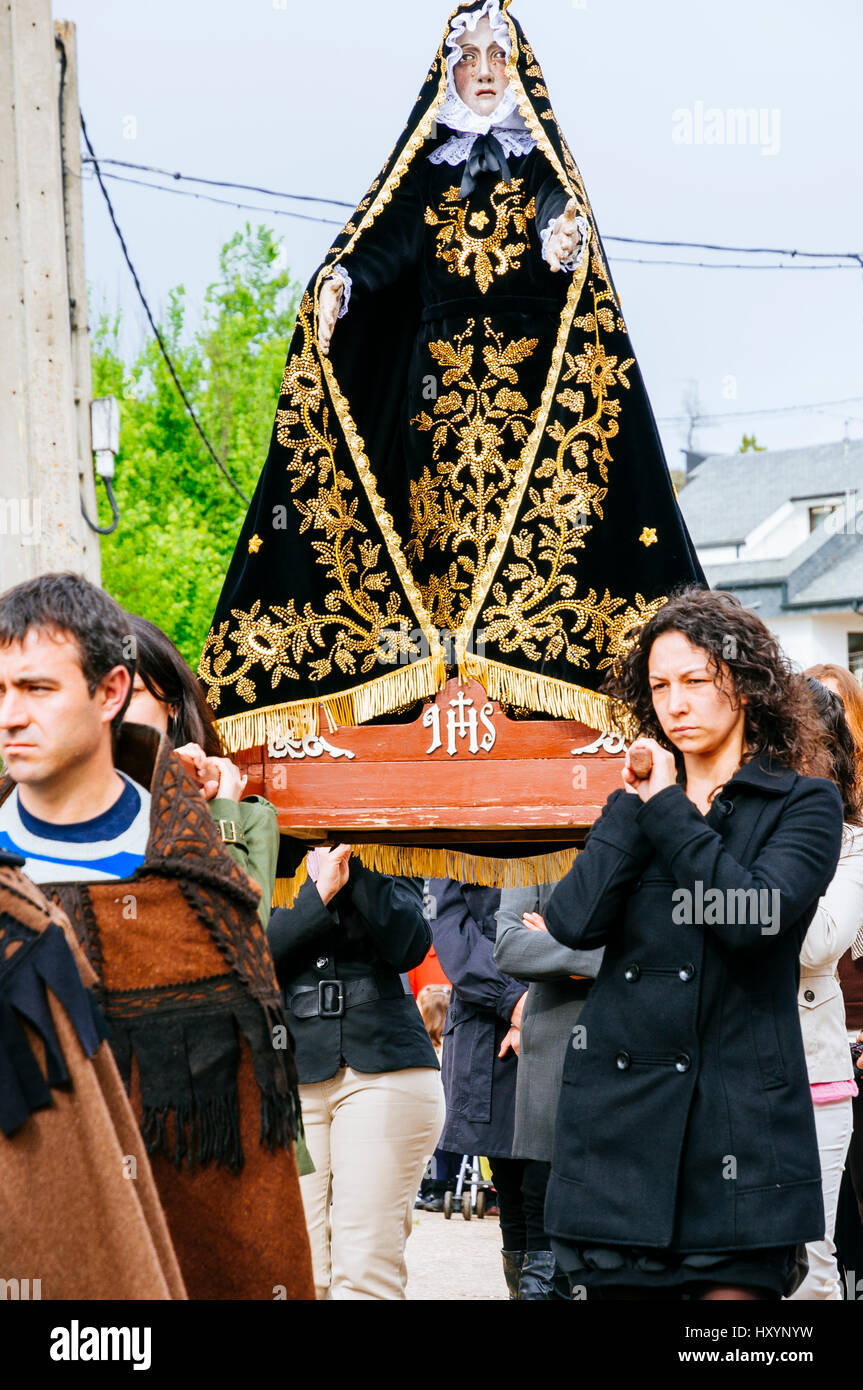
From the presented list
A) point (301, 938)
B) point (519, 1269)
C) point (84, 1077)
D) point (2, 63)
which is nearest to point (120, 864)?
point (84, 1077)

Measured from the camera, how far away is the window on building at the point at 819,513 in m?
27.3

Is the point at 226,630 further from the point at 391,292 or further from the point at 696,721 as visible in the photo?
the point at 696,721

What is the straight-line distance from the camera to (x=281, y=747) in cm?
350

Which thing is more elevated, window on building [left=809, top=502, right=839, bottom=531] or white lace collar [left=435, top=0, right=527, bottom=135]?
window on building [left=809, top=502, right=839, bottom=531]

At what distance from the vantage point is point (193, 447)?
16391 millimetres

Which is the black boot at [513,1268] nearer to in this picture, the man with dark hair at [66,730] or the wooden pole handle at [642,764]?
the wooden pole handle at [642,764]

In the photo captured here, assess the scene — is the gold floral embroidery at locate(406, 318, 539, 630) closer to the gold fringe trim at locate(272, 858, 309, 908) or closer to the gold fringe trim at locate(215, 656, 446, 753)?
the gold fringe trim at locate(215, 656, 446, 753)

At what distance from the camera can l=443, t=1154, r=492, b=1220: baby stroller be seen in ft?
21.7

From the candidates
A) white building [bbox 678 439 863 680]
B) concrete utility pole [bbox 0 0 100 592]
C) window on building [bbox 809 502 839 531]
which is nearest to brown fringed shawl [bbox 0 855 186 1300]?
concrete utility pole [bbox 0 0 100 592]

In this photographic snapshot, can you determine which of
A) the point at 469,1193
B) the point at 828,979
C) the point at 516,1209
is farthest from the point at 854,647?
the point at 828,979

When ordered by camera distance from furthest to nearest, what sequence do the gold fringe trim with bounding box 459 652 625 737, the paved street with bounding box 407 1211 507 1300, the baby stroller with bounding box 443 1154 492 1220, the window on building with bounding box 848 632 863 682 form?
1. the window on building with bounding box 848 632 863 682
2. the baby stroller with bounding box 443 1154 492 1220
3. the paved street with bounding box 407 1211 507 1300
4. the gold fringe trim with bounding box 459 652 625 737

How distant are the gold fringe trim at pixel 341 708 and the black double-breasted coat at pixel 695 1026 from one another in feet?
2.69

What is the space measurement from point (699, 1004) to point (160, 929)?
969 millimetres

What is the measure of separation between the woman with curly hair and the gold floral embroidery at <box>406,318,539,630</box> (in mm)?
850
